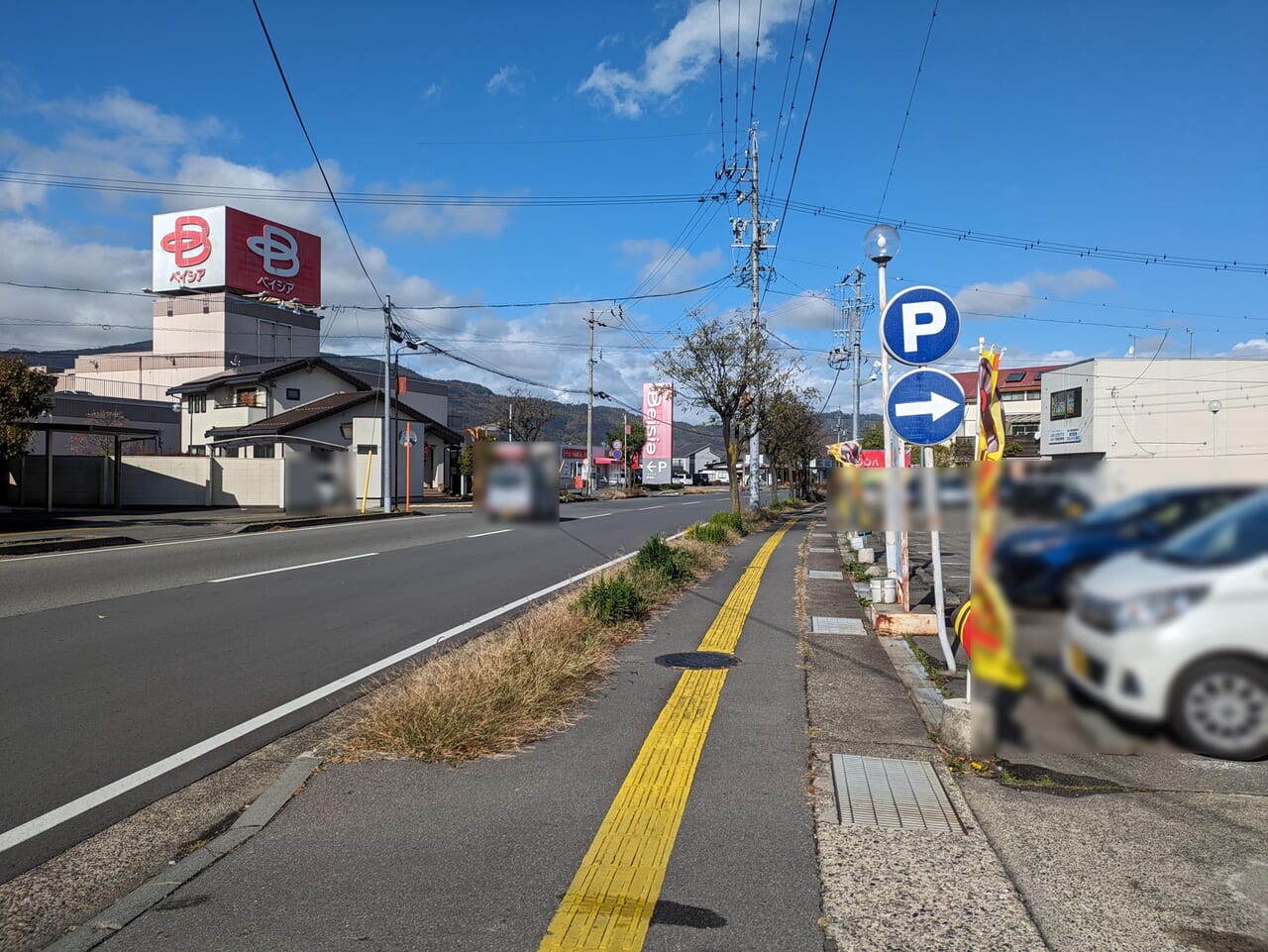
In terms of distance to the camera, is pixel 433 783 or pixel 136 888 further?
pixel 433 783

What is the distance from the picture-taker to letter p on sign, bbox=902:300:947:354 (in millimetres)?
3389

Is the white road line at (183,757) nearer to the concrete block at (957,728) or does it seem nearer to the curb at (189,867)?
the curb at (189,867)

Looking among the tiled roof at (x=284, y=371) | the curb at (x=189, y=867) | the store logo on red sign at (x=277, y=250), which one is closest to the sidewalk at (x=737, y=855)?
the curb at (x=189, y=867)

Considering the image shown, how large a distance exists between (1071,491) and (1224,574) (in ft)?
0.56

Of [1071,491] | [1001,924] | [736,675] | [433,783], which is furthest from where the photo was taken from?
[736,675]

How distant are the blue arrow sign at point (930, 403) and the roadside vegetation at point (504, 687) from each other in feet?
13.4

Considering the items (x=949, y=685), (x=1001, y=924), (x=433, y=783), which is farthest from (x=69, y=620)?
(x=1001, y=924)

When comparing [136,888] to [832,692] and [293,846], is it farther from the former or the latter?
[832,692]

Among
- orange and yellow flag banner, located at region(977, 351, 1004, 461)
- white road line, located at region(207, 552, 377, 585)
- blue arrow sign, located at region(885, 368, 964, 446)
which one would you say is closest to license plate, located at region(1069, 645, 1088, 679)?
orange and yellow flag banner, located at region(977, 351, 1004, 461)

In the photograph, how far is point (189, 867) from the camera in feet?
15.5

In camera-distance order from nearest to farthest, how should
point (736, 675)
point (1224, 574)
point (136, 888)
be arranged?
point (1224, 574), point (136, 888), point (736, 675)

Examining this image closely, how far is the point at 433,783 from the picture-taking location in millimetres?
5820

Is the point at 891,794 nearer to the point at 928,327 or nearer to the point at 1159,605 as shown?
the point at 928,327

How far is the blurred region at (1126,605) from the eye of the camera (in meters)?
0.85
